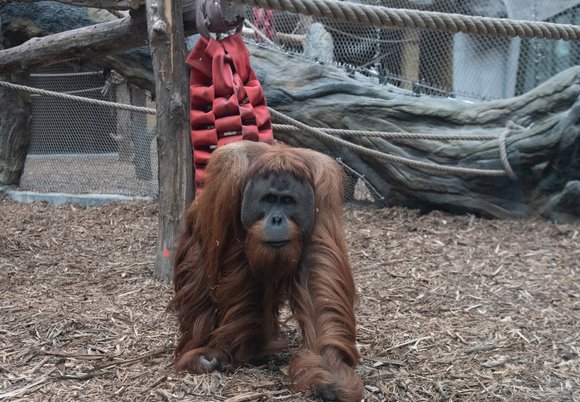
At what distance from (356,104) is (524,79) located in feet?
11.3

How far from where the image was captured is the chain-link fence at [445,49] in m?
7.86

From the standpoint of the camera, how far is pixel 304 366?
245 cm

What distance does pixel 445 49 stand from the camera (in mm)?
8344

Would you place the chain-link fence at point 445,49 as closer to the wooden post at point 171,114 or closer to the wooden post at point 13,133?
the wooden post at point 13,133

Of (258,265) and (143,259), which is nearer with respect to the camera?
(258,265)

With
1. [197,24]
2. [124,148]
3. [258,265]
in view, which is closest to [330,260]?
[258,265]

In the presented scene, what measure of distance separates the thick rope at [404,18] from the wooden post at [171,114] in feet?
3.00

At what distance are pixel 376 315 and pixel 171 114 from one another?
147 centimetres

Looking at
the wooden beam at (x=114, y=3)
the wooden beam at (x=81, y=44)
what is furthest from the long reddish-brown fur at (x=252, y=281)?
the wooden beam at (x=81, y=44)

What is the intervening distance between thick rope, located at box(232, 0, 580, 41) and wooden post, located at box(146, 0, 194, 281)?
0.91 metres

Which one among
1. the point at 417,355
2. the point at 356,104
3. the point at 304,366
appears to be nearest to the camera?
the point at 304,366

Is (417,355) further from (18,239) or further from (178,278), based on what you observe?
(18,239)

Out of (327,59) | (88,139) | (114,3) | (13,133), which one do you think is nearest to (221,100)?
(114,3)

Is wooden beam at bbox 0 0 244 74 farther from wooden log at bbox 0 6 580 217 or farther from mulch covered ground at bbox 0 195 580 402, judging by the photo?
wooden log at bbox 0 6 580 217
